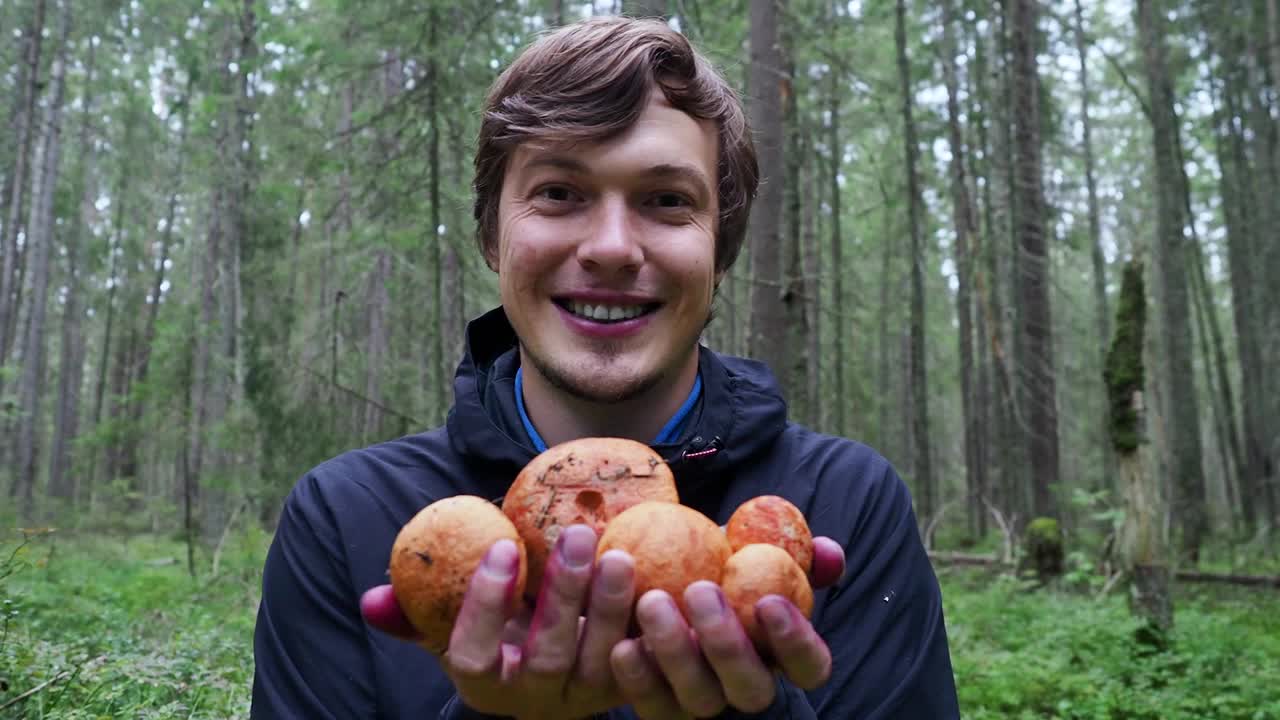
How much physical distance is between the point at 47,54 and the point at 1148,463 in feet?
90.8

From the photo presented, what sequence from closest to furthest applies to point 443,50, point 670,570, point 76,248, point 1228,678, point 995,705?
point 670,570, point 995,705, point 1228,678, point 443,50, point 76,248

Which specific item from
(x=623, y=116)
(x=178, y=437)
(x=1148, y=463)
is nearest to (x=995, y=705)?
(x=1148, y=463)

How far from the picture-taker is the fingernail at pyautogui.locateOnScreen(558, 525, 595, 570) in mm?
1264

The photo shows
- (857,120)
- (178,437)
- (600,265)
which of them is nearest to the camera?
(600,265)

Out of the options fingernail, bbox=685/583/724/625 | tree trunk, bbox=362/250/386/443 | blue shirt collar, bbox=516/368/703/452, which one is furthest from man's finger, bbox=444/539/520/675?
tree trunk, bbox=362/250/386/443

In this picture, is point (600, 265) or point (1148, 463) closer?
point (600, 265)

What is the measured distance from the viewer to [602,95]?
2.03m

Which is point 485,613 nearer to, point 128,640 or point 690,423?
point 690,423

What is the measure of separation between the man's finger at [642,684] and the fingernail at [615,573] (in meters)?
0.10

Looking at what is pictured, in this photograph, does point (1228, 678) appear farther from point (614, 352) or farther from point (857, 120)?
point (857, 120)

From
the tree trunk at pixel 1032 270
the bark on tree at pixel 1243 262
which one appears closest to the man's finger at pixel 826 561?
the tree trunk at pixel 1032 270

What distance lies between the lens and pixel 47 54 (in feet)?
78.2

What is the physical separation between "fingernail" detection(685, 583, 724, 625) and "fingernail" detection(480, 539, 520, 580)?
10.2 inches

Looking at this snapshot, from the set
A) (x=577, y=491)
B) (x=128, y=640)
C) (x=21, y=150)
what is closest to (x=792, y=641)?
(x=577, y=491)
